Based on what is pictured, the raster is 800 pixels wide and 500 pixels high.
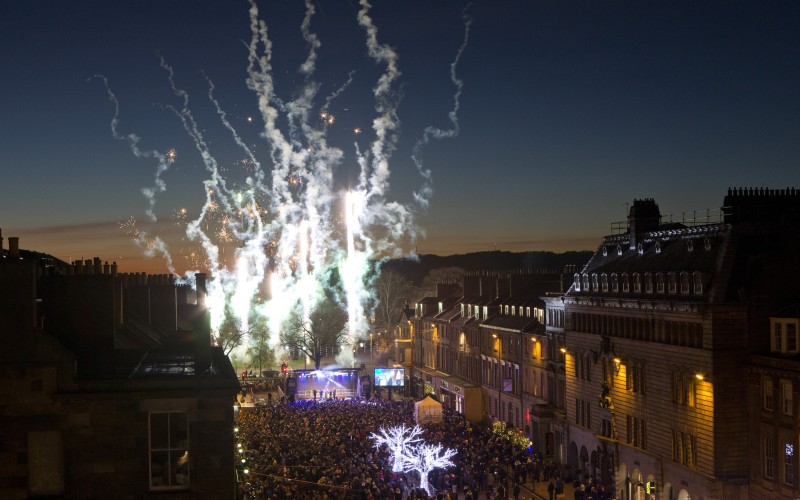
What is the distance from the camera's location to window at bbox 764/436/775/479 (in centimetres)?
4003

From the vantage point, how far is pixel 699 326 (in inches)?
1735

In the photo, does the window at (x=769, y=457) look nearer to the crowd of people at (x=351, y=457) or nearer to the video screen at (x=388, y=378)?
the crowd of people at (x=351, y=457)

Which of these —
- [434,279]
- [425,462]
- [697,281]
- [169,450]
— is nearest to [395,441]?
[425,462]

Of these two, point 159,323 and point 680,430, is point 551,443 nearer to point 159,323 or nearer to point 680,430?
point 680,430

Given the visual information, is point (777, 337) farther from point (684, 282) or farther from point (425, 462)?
point (425, 462)

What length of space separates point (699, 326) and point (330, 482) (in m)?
19.7

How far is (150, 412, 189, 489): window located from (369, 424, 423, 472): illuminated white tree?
3036 cm

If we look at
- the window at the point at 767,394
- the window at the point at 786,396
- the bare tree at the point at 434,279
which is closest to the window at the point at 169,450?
the window at the point at 786,396

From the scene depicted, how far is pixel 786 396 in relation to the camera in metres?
39.2

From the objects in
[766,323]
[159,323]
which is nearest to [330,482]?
[159,323]

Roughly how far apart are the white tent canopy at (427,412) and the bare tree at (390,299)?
7327 centimetres

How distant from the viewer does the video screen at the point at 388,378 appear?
283 ft

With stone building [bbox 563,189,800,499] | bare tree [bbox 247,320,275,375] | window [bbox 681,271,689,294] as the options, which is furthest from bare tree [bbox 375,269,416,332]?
window [bbox 681,271,689,294]

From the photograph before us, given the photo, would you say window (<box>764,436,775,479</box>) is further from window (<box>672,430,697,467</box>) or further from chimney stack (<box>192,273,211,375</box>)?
chimney stack (<box>192,273,211,375</box>)
